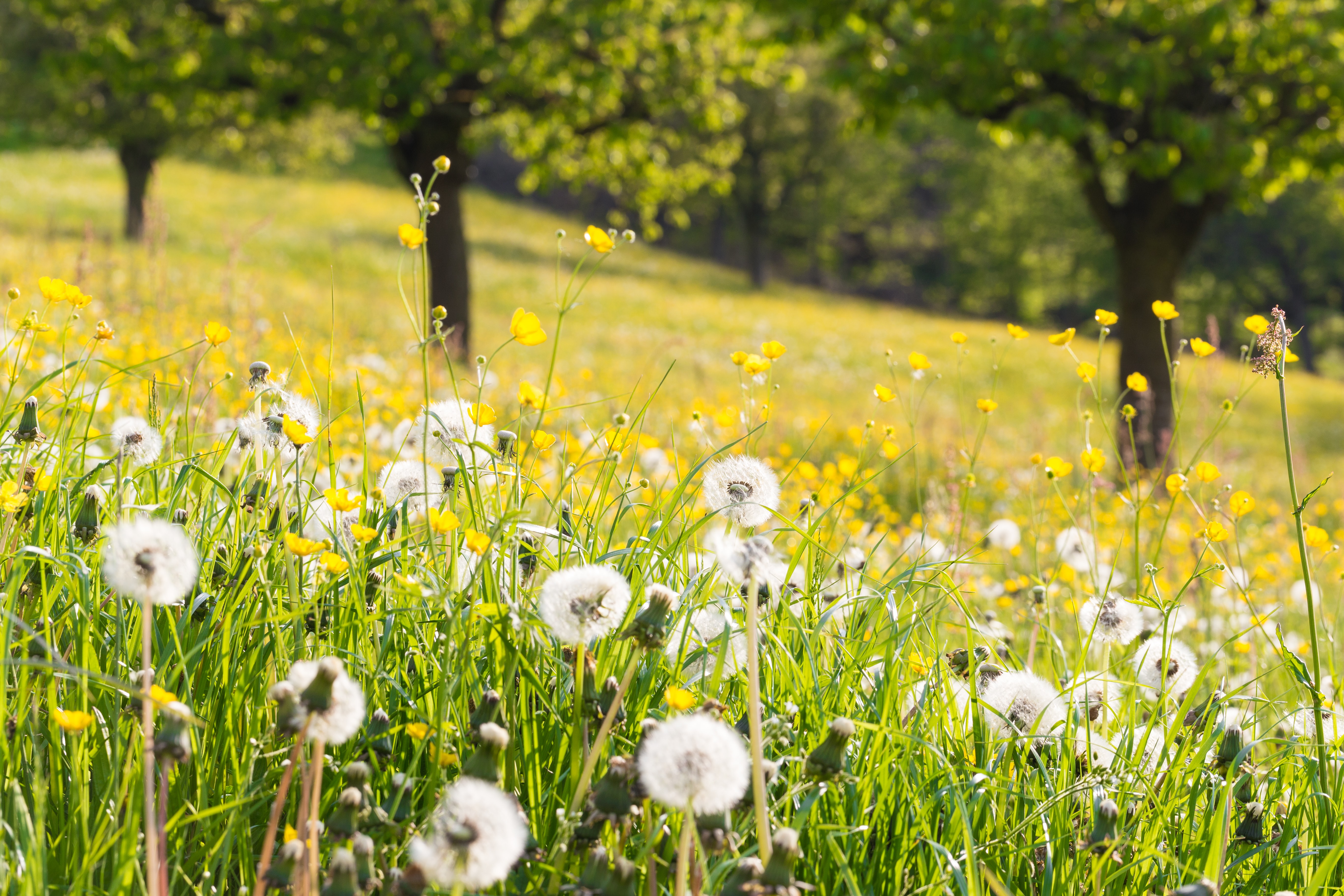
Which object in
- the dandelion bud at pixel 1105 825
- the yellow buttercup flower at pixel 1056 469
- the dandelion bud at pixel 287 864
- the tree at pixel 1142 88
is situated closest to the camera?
the dandelion bud at pixel 287 864

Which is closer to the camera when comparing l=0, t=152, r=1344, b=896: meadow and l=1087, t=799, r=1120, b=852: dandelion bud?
l=0, t=152, r=1344, b=896: meadow

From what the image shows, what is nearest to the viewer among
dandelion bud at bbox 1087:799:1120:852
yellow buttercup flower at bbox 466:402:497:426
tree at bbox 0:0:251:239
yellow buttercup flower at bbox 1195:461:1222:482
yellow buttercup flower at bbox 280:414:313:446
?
dandelion bud at bbox 1087:799:1120:852

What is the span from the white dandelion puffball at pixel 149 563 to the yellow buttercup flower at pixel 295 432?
1.12ft

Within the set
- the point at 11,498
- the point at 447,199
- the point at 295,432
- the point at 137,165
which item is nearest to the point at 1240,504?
the point at 295,432

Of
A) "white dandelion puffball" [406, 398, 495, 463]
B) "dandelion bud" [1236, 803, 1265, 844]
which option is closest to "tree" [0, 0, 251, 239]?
"white dandelion puffball" [406, 398, 495, 463]

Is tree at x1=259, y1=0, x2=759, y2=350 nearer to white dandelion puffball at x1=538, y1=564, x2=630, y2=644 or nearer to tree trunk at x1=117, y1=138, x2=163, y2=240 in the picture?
white dandelion puffball at x1=538, y1=564, x2=630, y2=644

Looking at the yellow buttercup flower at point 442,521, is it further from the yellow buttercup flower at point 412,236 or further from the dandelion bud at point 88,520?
the dandelion bud at point 88,520

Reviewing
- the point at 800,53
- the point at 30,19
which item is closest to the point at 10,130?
the point at 30,19

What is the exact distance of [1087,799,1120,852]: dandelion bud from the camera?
142cm

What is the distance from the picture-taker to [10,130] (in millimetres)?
34688

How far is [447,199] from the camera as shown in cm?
1062

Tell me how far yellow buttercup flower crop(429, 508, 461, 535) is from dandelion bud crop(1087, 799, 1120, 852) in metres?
1.04

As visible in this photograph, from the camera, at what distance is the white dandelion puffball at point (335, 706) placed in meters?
1.12

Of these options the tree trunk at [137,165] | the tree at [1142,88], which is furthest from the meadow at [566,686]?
the tree trunk at [137,165]
